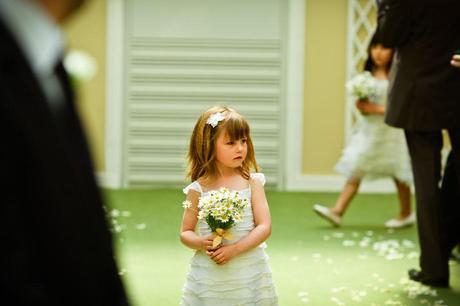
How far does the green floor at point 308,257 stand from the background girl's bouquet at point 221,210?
0.89 m

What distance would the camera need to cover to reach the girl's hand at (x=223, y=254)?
2.69 m

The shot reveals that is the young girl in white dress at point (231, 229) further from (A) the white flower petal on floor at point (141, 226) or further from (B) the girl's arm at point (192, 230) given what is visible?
(A) the white flower petal on floor at point (141, 226)

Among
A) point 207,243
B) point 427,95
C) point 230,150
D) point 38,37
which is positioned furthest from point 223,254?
point 38,37

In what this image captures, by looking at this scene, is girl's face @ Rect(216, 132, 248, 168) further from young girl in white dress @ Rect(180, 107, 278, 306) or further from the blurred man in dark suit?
the blurred man in dark suit

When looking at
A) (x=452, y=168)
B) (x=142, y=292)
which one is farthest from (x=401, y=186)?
(x=142, y=292)

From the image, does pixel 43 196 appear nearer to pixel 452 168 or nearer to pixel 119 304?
pixel 119 304

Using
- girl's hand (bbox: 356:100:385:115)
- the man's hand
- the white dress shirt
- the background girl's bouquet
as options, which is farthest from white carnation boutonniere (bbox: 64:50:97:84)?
girl's hand (bbox: 356:100:385:115)

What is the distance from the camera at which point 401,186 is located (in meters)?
5.38

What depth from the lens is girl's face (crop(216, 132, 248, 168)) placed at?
9.20 ft

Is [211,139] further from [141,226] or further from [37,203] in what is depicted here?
[141,226]

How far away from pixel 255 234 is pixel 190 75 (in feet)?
15.9

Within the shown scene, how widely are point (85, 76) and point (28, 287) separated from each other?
0.26 m

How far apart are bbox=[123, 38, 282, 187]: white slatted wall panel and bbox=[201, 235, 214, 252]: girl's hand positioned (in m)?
4.76

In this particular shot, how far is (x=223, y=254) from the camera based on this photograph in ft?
8.84
